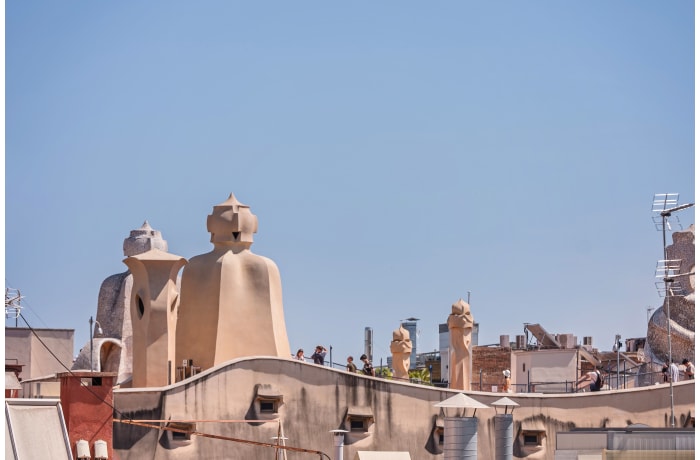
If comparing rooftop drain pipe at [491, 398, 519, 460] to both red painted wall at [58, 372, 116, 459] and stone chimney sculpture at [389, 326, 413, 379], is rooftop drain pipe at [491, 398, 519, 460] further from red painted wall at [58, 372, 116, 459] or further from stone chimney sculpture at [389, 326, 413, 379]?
stone chimney sculpture at [389, 326, 413, 379]

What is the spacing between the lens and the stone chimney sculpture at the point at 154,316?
32000 millimetres

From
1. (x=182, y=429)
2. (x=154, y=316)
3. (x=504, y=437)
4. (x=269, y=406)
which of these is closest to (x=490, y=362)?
(x=154, y=316)

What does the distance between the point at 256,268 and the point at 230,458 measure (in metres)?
5.94

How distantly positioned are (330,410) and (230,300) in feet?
13.8

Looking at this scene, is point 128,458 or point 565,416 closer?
point 128,458

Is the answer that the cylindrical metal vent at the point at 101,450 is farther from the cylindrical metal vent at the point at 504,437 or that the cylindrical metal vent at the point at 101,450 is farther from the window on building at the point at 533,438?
the window on building at the point at 533,438

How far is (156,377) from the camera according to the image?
105 ft

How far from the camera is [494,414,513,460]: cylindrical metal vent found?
27.0 meters

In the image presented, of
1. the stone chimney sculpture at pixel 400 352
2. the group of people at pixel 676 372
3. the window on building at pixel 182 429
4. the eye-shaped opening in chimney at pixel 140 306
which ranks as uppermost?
the eye-shaped opening in chimney at pixel 140 306

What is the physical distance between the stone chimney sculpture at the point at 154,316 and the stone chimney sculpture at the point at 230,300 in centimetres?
139

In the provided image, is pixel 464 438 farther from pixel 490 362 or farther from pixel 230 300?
pixel 490 362

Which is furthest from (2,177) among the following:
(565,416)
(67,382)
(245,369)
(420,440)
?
(565,416)

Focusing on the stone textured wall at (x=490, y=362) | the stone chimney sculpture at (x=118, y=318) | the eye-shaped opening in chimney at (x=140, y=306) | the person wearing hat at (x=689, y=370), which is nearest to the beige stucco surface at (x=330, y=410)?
the person wearing hat at (x=689, y=370)

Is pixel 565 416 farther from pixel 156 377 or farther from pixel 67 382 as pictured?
pixel 67 382
